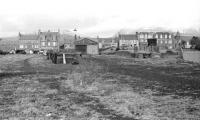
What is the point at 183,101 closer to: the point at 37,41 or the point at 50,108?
the point at 50,108

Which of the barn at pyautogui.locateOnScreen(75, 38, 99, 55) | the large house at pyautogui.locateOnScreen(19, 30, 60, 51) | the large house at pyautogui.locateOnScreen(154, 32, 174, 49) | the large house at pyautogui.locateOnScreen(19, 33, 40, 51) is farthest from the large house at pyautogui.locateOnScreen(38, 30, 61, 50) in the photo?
the large house at pyautogui.locateOnScreen(154, 32, 174, 49)

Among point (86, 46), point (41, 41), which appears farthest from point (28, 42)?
point (86, 46)

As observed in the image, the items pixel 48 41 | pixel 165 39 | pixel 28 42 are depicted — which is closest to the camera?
pixel 48 41

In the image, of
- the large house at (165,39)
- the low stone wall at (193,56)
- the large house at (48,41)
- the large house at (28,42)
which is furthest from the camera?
the large house at (165,39)

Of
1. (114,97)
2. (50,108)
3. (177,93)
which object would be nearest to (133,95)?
(114,97)

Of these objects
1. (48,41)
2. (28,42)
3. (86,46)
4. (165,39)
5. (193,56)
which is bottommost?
(193,56)

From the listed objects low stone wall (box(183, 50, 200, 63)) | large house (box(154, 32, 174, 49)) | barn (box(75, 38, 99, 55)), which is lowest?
low stone wall (box(183, 50, 200, 63))

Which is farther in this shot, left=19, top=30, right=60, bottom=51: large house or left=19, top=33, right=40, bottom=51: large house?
left=19, top=33, right=40, bottom=51: large house

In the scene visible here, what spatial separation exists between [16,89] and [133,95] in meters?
7.25

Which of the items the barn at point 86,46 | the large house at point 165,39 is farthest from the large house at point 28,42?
the large house at point 165,39

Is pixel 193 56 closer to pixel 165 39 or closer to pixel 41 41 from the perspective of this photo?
pixel 165 39

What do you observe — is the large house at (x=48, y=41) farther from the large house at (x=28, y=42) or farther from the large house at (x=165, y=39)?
the large house at (x=165, y=39)

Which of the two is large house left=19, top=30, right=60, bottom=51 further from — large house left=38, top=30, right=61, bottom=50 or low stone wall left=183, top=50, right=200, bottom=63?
low stone wall left=183, top=50, right=200, bottom=63

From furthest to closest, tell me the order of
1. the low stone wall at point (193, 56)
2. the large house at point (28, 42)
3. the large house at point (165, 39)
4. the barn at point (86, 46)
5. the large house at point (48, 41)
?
the large house at point (165, 39), the large house at point (28, 42), the large house at point (48, 41), the barn at point (86, 46), the low stone wall at point (193, 56)
